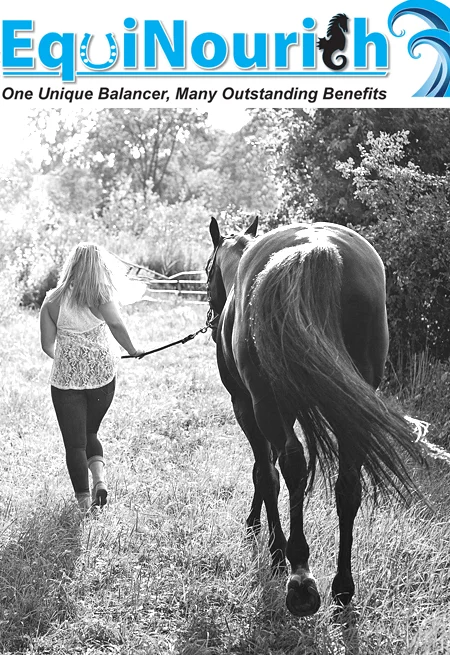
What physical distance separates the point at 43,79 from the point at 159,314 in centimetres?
532

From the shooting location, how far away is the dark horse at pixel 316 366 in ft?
9.04

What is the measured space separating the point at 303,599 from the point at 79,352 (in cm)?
241

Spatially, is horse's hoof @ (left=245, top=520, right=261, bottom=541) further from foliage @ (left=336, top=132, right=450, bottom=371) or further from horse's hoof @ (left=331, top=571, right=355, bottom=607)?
foliage @ (left=336, top=132, right=450, bottom=371)

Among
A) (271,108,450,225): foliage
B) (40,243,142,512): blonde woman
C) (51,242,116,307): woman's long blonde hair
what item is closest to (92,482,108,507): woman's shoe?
(40,243,142,512): blonde woman

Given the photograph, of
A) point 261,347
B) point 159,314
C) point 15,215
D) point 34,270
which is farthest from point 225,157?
point 261,347

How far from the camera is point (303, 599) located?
2791 mm

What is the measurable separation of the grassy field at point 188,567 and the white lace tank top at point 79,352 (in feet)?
2.51

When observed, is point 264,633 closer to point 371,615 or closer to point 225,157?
point 371,615

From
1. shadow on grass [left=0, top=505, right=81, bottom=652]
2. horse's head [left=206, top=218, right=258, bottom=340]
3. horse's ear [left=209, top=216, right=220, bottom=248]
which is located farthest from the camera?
horse's ear [left=209, top=216, right=220, bottom=248]

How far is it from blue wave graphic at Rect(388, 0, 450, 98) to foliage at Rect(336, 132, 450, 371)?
5.91ft

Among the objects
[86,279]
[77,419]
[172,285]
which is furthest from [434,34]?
[172,285]

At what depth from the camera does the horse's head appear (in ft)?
14.6

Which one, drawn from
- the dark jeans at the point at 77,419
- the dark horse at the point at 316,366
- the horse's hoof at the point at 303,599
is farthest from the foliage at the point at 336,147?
the horse's hoof at the point at 303,599

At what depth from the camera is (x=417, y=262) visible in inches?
247
